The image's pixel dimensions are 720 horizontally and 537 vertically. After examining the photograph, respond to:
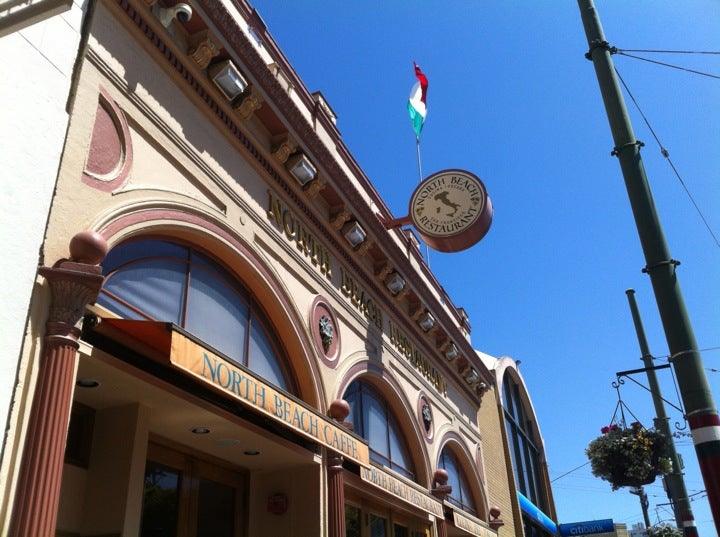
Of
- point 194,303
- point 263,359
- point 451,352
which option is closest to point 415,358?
point 451,352

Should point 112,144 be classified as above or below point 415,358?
below

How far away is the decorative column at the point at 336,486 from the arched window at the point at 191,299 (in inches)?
33.2

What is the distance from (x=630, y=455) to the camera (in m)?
11.2

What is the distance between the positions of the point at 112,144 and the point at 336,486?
559 centimetres

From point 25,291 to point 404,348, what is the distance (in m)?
9.76

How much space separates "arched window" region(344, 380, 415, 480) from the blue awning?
10.2 meters

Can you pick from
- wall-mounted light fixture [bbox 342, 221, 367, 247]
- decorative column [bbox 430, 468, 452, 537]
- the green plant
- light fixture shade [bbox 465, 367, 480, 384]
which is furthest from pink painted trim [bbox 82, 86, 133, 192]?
the green plant

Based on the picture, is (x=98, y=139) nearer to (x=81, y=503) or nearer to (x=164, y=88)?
(x=164, y=88)

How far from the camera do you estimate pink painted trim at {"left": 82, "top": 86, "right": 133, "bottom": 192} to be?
6.68m

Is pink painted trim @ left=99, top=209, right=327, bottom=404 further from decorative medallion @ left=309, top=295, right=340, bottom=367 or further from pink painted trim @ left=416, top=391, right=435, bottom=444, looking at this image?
pink painted trim @ left=416, top=391, right=435, bottom=444

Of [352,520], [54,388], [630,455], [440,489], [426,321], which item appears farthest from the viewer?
[426,321]

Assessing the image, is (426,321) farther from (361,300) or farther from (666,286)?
(666,286)

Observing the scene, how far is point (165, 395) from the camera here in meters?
7.24

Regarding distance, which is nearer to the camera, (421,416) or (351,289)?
(351,289)
